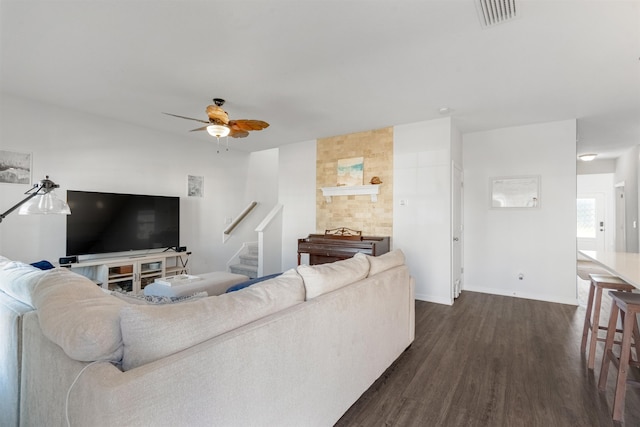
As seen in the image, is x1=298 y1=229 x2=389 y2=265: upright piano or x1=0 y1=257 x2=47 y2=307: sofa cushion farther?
x1=298 y1=229 x2=389 y2=265: upright piano

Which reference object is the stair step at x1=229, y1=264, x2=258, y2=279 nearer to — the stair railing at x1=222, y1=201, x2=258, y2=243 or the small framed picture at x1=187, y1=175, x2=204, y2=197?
the stair railing at x1=222, y1=201, x2=258, y2=243

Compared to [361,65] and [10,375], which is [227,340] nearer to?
[10,375]

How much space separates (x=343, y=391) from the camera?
5.72 ft

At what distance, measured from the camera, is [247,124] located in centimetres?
321

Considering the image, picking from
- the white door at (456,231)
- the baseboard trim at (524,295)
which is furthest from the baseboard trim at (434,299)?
the baseboard trim at (524,295)

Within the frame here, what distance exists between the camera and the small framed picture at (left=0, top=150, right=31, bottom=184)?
3.48 m

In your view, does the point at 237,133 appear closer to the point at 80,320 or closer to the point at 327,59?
the point at 327,59

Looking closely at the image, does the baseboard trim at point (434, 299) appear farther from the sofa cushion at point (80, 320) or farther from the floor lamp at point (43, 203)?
the floor lamp at point (43, 203)

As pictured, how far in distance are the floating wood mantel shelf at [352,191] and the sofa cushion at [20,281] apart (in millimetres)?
4035

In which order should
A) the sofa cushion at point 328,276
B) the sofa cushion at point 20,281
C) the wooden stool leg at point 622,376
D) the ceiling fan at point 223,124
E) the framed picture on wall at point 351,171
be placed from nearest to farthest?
the sofa cushion at point 20,281
the sofa cushion at point 328,276
the wooden stool leg at point 622,376
the ceiling fan at point 223,124
the framed picture on wall at point 351,171

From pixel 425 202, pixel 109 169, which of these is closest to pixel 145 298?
pixel 109 169

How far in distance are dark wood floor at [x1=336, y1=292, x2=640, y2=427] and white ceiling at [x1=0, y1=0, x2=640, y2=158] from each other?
8.64ft

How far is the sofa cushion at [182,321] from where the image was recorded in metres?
0.98

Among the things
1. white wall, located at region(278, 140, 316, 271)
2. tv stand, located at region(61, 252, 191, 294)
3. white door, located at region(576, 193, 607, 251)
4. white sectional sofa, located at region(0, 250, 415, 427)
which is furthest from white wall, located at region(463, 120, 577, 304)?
white door, located at region(576, 193, 607, 251)
